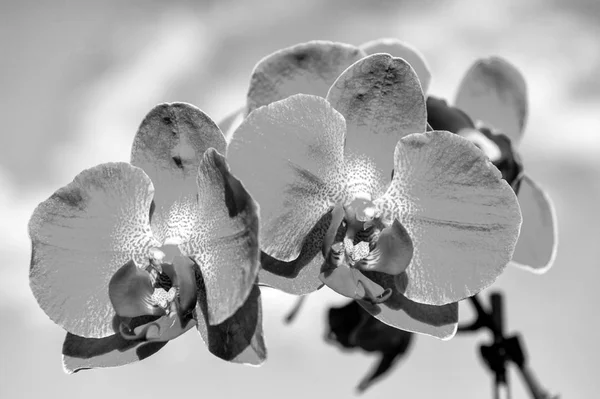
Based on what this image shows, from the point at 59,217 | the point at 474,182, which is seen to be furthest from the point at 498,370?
the point at 59,217

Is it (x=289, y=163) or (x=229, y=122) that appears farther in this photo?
(x=229, y=122)

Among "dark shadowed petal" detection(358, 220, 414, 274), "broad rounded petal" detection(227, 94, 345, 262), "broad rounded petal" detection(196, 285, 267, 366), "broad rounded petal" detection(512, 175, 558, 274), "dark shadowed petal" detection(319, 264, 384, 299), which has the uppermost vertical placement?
"broad rounded petal" detection(227, 94, 345, 262)

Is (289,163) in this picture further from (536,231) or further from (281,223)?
(536,231)

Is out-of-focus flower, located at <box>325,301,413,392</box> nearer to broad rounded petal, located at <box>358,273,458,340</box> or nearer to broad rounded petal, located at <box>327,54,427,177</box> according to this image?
broad rounded petal, located at <box>358,273,458,340</box>

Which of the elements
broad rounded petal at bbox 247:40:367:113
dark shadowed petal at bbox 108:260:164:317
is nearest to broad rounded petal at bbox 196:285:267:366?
dark shadowed petal at bbox 108:260:164:317

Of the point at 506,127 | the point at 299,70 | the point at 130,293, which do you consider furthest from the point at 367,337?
the point at 130,293

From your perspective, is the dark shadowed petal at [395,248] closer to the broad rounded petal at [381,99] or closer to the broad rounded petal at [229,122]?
the broad rounded petal at [381,99]
